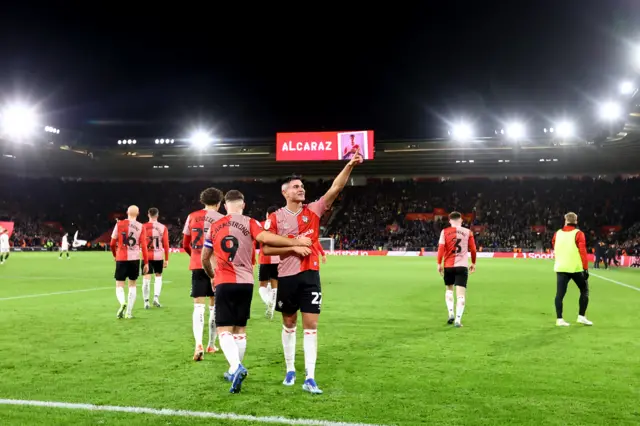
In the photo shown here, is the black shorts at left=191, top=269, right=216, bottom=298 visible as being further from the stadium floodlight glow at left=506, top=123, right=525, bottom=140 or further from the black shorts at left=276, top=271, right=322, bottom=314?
the stadium floodlight glow at left=506, top=123, right=525, bottom=140

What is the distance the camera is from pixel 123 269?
11688 millimetres

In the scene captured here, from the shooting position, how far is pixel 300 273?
6129 millimetres

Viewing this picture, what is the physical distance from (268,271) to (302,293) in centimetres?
610

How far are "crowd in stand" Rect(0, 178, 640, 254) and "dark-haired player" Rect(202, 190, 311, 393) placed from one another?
158 ft

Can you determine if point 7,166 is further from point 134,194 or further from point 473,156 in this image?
point 473,156

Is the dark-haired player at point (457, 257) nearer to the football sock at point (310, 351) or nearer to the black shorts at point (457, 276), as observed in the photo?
the black shorts at point (457, 276)

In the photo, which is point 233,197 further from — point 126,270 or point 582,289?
point 582,289

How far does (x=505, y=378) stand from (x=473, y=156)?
171ft

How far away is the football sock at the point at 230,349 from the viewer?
6078 mm

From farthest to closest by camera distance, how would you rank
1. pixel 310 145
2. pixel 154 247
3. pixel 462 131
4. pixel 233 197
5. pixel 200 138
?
pixel 200 138 < pixel 310 145 < pixel 462 131 < pixel 154 247 < pixel 233 197

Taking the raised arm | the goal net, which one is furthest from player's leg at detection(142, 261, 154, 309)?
the goal net

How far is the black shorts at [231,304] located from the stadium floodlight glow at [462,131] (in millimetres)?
42289

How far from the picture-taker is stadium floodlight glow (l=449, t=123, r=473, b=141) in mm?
45750

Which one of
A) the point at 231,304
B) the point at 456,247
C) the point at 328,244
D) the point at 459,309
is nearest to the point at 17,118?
the point at 328,244
